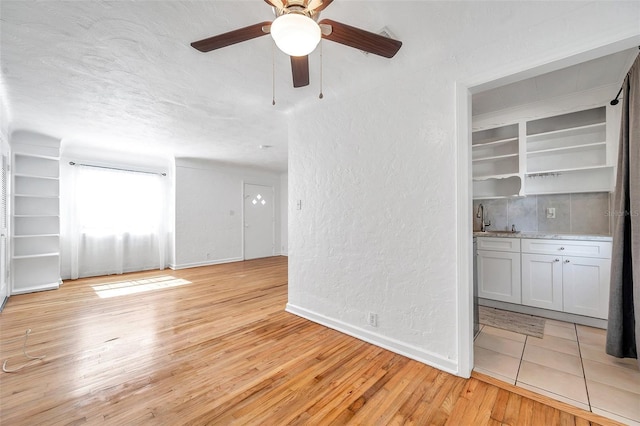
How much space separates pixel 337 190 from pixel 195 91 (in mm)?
1771

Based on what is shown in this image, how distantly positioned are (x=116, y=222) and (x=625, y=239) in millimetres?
7268

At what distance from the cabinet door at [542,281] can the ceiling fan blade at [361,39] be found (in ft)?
9.13

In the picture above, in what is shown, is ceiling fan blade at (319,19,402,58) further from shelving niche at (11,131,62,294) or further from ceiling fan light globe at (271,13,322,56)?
shelving niche at (11,131,62,294)

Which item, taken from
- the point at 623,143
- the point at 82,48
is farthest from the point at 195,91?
the point at 623,143

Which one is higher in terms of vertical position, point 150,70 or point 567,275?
point 150,70

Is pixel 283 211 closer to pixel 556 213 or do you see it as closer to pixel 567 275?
pixel 556 213

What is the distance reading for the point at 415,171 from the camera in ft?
7.20

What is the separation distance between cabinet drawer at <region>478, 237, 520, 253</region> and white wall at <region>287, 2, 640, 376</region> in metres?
1.60

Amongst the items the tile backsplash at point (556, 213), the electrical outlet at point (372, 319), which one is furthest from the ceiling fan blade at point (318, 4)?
the tile backsplash at point (556, 213)

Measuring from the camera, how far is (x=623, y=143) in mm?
1955

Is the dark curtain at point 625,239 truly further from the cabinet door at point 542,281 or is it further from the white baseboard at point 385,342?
the white baseboard at point 385,342

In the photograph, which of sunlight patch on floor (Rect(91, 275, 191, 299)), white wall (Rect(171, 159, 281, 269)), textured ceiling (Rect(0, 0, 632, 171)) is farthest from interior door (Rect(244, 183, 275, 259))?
textured ceiling (Rect(0, 0, 632, 171))

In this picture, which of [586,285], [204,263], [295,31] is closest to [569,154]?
[586,285]

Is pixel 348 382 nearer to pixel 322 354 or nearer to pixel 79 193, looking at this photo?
pixel 322 354
